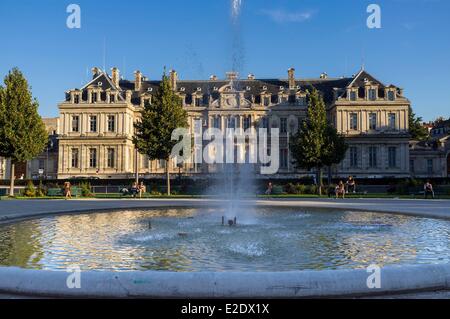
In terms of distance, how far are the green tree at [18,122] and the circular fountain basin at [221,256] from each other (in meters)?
25.8

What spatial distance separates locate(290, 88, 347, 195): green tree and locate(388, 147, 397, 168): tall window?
2223cm

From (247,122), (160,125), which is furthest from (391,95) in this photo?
(160,125)

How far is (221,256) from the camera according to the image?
323 inches

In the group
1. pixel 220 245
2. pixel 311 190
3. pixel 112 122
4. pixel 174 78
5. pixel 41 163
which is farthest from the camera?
pixel 41 163

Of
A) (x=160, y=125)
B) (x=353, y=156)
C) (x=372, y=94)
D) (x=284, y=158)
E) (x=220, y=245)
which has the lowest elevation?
(x=220, y=245)

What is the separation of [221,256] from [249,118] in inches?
2323

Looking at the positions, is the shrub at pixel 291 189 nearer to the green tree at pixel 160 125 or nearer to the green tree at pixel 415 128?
the green tree at pixel 160 125

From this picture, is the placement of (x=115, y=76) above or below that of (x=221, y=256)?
above

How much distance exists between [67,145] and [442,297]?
219 feet

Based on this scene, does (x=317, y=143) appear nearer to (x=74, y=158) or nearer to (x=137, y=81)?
(x=137, y=81)

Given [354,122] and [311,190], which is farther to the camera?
[354,122]

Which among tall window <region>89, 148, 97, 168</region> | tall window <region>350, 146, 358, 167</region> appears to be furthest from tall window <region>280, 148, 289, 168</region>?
tall window <region>89, 148, 97, 168</region>

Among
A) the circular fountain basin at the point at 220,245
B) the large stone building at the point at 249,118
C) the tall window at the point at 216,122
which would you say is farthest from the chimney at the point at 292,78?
the circular fountain basin at the point at 220,245

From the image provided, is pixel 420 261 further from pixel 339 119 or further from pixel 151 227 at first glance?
pixel 339 119
